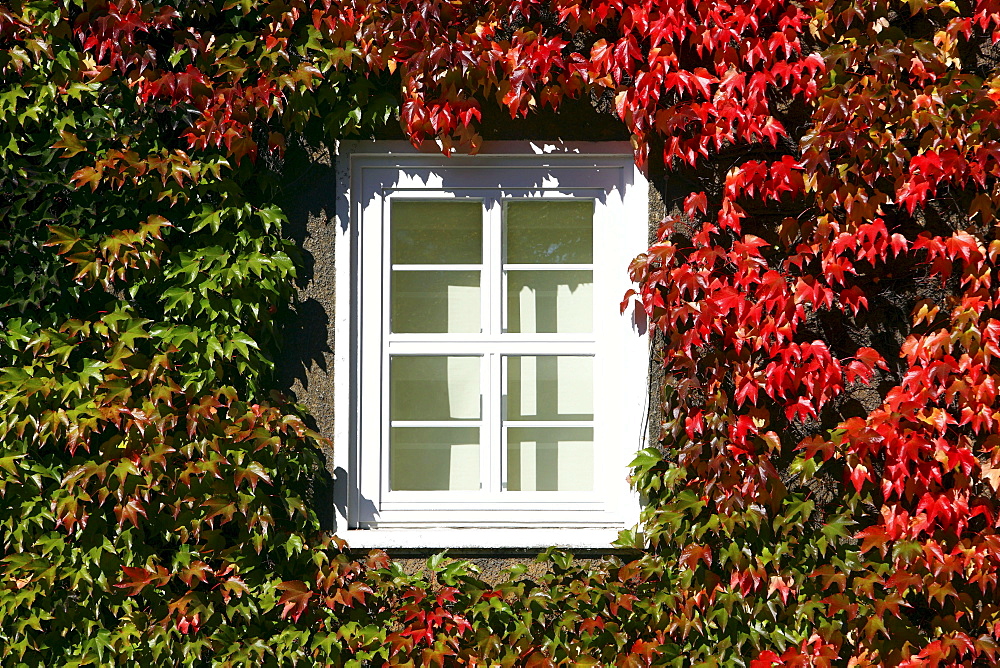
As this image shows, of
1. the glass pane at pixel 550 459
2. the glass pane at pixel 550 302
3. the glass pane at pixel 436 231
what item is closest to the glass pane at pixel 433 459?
the glass pane at pixel 550 459

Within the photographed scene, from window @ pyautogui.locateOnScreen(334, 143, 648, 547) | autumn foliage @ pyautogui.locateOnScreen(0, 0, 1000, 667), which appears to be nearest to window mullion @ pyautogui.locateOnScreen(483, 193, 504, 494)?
window @ pyautogui.locateOnScreen(334, 143, 648, 547)

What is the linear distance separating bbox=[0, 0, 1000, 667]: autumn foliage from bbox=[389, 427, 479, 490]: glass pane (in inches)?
13.8

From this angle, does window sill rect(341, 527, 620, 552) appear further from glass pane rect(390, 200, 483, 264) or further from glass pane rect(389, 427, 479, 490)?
glass pane rect(390, 200, 483, 264)

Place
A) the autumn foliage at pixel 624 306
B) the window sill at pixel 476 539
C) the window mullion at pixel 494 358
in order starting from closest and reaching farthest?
the autumn foliage at pixel 624 306 < the window sill at pixel 476 539 < the window mullion at pixel 494 358

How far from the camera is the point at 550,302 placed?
134 inches

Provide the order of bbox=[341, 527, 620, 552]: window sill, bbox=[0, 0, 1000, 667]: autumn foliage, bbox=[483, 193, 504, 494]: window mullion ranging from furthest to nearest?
bbox=[483, 193, 504, 494]: window mullion → bbox=[341, 527, 620, 552]: window sill → bbox=[0, 0, 1000, 667]: autumn foliage

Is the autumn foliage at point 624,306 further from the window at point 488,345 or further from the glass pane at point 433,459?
the glass pane at point 433,459

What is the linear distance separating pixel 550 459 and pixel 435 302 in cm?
79

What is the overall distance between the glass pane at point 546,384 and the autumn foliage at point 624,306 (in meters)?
0.35

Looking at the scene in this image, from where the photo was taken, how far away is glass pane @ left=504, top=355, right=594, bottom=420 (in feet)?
A: 11.1

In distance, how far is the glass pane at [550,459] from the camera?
3396 millimetres

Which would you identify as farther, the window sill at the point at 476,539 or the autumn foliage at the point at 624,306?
the window sill at the point at 476,539

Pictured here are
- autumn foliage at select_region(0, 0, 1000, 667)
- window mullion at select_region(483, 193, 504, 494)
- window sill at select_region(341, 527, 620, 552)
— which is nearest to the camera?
autumn foliage at select_region(0, 0, 1000, 667)

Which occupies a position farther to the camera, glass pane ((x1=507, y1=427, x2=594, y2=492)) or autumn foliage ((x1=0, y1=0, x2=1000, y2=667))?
glass pane ((x1=507, y1=427, x2=594, y2=492))
